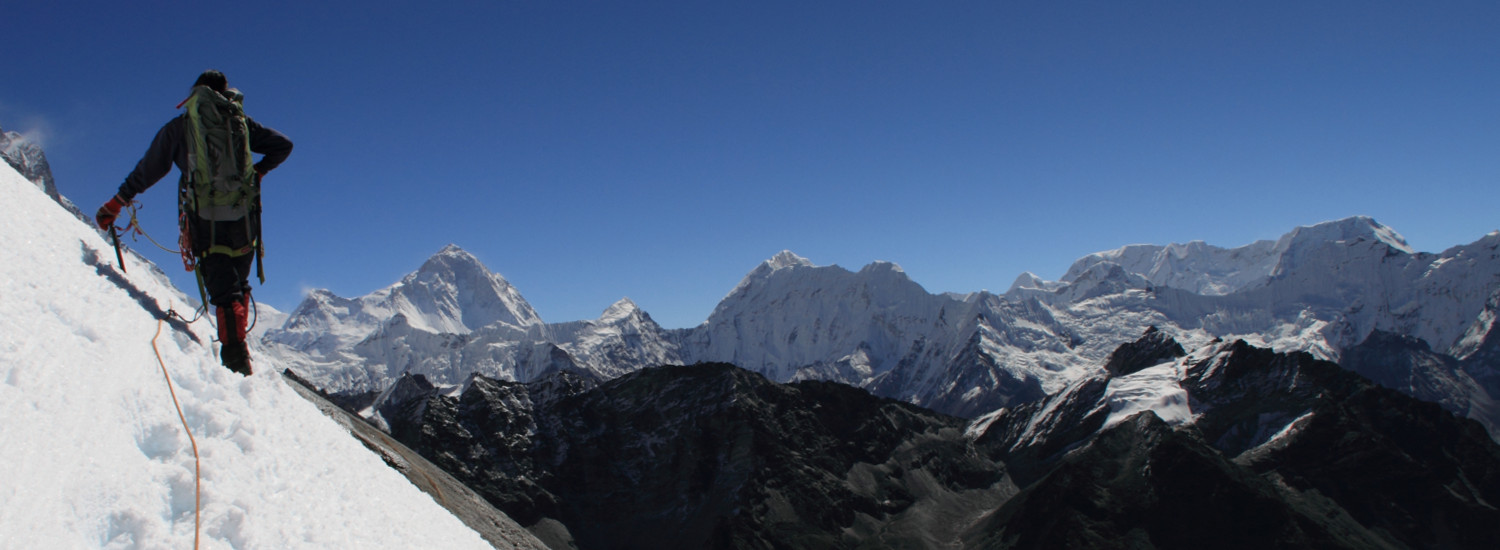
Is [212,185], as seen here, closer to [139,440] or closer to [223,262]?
[223,262]

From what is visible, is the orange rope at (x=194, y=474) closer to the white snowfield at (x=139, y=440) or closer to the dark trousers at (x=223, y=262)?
the white snowfield at (x=139, y=440)

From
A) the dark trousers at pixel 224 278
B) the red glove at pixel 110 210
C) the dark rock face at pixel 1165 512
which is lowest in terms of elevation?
the dark rock face at pixel 1165 512

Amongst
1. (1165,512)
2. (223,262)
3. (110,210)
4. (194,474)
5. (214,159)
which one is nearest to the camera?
(194,474)

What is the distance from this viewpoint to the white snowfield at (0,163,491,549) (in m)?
7.31

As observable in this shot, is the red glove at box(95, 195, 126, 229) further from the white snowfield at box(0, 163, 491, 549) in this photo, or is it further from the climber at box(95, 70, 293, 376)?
the white snowfield at box(0, 163, 491, 549)

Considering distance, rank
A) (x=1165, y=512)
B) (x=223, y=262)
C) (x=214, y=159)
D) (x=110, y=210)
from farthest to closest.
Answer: (x=1165, y=512) → (x=110, y=210) → (x=223, y=262) → (x=214, y=159)

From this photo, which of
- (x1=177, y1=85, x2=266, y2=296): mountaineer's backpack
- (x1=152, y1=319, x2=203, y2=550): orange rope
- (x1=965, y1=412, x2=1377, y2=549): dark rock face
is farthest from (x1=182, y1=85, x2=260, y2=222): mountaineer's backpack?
(x1=965, y1=412, x2=1377, y2=549): dark rock face

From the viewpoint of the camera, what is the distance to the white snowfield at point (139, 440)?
7.31 m

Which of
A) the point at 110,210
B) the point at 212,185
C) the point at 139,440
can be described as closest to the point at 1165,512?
the point at 212,185

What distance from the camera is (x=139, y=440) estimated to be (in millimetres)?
8391

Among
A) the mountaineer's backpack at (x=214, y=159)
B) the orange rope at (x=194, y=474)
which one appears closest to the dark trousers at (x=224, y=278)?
the mountaineer's backpack at (x=214, y=159)

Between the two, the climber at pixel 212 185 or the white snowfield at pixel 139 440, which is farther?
the climber at pixel 212 185

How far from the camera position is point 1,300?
9.08 m

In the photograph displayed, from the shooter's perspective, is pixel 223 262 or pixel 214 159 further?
pixel 223 262
